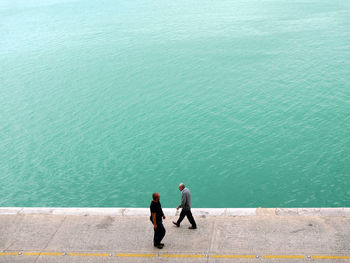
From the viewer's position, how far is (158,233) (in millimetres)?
11250

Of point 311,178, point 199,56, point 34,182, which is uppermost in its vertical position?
point 199,56

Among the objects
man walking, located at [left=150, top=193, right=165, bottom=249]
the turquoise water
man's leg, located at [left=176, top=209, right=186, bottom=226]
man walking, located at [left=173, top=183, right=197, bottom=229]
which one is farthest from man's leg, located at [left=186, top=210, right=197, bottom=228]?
the turquoise water

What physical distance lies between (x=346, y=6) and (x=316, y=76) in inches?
957

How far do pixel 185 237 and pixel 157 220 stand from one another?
128cm

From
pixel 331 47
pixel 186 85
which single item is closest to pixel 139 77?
pixel 186 85

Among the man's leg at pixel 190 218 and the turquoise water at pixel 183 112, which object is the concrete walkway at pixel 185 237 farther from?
the turquoise water at pixel 183 112

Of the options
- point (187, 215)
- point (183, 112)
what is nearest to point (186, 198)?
point (187, 215)

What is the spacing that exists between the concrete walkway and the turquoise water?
4120 mm

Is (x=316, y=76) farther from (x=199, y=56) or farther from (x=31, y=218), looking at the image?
(x=31, y=218)

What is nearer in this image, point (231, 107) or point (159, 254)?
point (159, 254)

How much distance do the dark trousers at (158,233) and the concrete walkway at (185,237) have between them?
30 cm

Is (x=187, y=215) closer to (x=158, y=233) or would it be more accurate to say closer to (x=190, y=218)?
(x=190, y=218)

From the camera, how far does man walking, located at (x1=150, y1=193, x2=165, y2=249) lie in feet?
35.5

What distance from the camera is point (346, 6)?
4862cm
